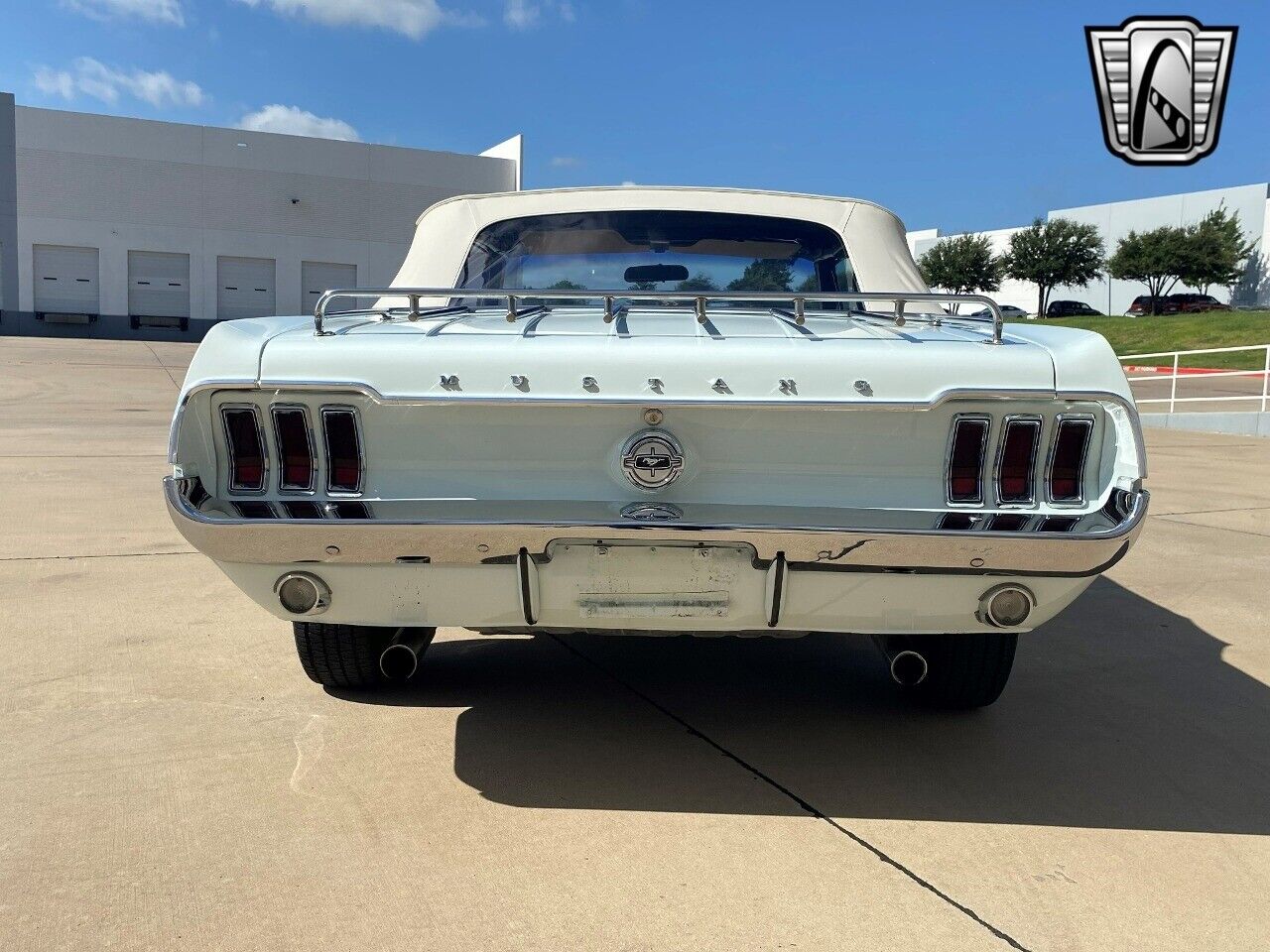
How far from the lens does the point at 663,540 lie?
2.42m

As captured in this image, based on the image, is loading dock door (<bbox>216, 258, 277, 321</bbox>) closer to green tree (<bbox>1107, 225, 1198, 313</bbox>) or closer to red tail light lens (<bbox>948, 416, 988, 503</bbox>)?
green tree (<bbox>1107, 225, 1198, 313</bbox>)

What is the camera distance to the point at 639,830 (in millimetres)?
2605

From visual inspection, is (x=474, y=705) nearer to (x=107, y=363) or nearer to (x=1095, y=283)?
(x=107, y=363)

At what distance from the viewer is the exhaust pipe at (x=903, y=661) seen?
3.17m

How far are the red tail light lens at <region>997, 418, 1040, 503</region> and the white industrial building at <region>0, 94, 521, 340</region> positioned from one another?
39001 millimetres

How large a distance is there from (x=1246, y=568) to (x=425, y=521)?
483 centimetres

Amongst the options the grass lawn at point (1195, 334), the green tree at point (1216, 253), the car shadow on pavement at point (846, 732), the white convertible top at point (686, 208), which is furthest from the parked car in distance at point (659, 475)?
the green tree at point (1216, 253)

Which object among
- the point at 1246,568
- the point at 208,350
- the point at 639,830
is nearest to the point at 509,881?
the point at 639,830

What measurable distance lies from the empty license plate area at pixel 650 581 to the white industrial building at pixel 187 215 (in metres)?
38.7

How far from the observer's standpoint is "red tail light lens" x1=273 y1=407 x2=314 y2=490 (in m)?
2.54

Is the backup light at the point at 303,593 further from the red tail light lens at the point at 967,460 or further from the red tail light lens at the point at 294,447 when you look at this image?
the red tail light lens at the point at 967,460

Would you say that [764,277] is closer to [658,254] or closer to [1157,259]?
[658,254]

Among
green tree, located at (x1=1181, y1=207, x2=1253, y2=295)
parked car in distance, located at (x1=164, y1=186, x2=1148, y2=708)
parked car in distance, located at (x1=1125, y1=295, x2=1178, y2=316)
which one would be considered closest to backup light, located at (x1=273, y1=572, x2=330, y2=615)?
parked car in distance, located at (x1=164, y1=186, x2=1148, y2=708)

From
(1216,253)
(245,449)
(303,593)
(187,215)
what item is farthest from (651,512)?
(1216,253)
